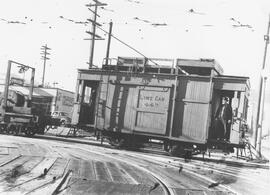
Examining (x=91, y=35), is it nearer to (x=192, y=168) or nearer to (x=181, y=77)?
(x=181, y=77)

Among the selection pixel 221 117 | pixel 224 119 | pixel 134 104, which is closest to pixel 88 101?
pixel 134 104

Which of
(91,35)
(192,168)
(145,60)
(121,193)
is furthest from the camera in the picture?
(91,35)

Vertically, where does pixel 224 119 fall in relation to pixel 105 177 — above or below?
above

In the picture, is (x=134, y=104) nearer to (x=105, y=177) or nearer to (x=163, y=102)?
(x=163, y=102)

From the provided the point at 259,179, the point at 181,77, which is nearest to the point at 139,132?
the point at 181,77

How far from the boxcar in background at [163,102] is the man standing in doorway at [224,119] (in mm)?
260

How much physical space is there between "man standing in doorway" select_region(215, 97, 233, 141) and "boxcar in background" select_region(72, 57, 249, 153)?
0.85 ft

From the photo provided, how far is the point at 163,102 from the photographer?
17.5 m

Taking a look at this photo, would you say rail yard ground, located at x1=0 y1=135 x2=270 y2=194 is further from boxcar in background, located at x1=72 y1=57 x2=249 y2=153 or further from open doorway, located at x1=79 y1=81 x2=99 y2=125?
open doorway, located at x1=79 y1=81 x2=99 y2=125

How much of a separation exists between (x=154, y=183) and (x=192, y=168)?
174 inches

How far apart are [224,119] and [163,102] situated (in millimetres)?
2852

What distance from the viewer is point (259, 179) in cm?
1240

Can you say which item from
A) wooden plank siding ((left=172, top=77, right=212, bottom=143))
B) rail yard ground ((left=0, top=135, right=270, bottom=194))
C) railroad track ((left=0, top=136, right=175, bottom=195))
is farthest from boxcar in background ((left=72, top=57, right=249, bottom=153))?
railroad track ((left=0, top=136, right=175, bottom=195))

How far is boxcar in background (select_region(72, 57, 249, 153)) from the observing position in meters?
16.7
